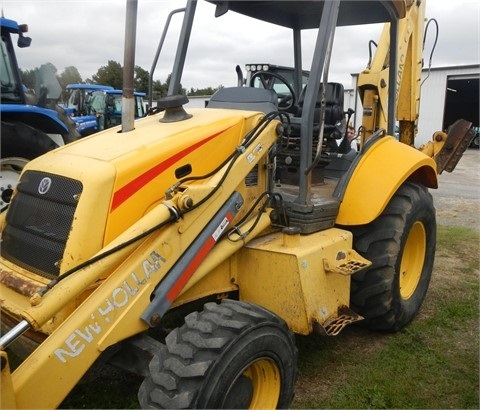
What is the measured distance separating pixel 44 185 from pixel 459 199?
31.8 ft

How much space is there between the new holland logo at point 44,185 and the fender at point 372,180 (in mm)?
1886

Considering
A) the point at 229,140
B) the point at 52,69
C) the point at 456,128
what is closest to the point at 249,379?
the point at 229,140

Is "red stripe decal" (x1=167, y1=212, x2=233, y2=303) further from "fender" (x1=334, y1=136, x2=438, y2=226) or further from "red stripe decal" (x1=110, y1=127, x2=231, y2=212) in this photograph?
"fender" (x1=334, y1=136, x2=438, y2=226)

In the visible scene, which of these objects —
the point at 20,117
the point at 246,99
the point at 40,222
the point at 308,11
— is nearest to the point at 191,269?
the point at 40,222

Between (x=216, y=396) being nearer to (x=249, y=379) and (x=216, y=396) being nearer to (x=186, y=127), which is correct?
(x=249, y=379)

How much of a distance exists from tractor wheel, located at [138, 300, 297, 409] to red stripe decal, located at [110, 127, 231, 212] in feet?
2.14

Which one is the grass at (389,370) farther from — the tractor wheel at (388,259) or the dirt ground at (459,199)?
the dirt ground at (459,199)

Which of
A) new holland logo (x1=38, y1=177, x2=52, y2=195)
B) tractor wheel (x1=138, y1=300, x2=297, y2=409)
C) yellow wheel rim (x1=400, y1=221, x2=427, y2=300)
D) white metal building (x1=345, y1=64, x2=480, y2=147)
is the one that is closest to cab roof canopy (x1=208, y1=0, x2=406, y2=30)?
yellow wheel rim (x1=400, y1=221, x2=427, y2=300)

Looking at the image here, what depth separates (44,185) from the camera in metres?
2.60

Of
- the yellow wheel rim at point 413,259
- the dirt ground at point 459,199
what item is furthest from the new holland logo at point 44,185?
the dirt ground at point 459,199

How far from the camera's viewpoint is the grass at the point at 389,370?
9.95 ft

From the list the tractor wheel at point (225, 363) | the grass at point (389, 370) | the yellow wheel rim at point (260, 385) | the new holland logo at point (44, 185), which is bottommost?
the grass at point (389, 370)

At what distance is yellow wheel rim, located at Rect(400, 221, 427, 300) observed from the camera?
4.20 metres

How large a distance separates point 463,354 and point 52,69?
6.75 m
